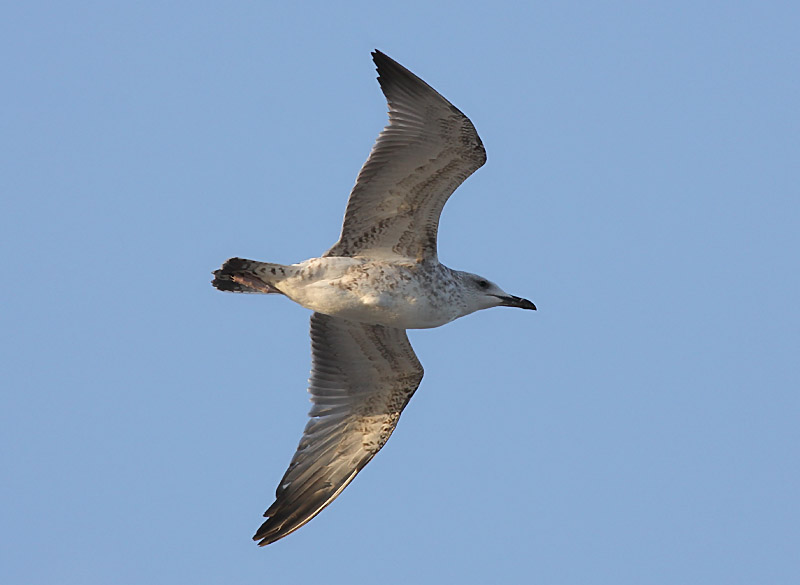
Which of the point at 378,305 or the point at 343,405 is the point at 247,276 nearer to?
the point at 378,305

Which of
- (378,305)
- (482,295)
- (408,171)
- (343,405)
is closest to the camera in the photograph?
(408,171)

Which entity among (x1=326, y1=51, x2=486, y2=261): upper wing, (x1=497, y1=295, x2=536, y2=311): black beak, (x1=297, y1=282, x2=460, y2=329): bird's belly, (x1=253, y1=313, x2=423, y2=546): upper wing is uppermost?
(x1=326, y1=51, x2=486, y2=261): upper wing

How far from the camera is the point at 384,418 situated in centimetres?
1295

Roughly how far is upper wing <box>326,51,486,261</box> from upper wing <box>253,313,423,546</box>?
48.0 inches

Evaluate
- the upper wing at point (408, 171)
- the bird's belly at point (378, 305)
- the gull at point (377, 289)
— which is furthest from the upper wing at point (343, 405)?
the upper wing at point (408, 171)

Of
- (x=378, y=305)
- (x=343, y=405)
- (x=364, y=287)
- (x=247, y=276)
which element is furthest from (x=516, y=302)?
(x=247, y=276)

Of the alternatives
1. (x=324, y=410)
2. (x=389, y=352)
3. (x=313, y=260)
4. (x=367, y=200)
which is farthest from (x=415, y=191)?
(x=324, y=410)

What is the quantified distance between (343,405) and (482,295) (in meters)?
2.00

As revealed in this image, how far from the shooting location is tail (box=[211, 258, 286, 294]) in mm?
11570

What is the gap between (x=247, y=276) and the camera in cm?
1166

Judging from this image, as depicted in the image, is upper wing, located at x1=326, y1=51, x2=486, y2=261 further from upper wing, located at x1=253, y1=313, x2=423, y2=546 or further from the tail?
upper wing, located at x1=253, y1=313, x2=423, y2=546

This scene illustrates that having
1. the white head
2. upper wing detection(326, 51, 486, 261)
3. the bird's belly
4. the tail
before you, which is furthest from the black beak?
the tail

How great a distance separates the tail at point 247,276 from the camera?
11570 mm

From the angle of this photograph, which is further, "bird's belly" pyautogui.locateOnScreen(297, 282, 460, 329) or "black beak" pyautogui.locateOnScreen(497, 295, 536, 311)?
"black beak" pyautogui.locateOnScreen(497, 295, 536, 311)
